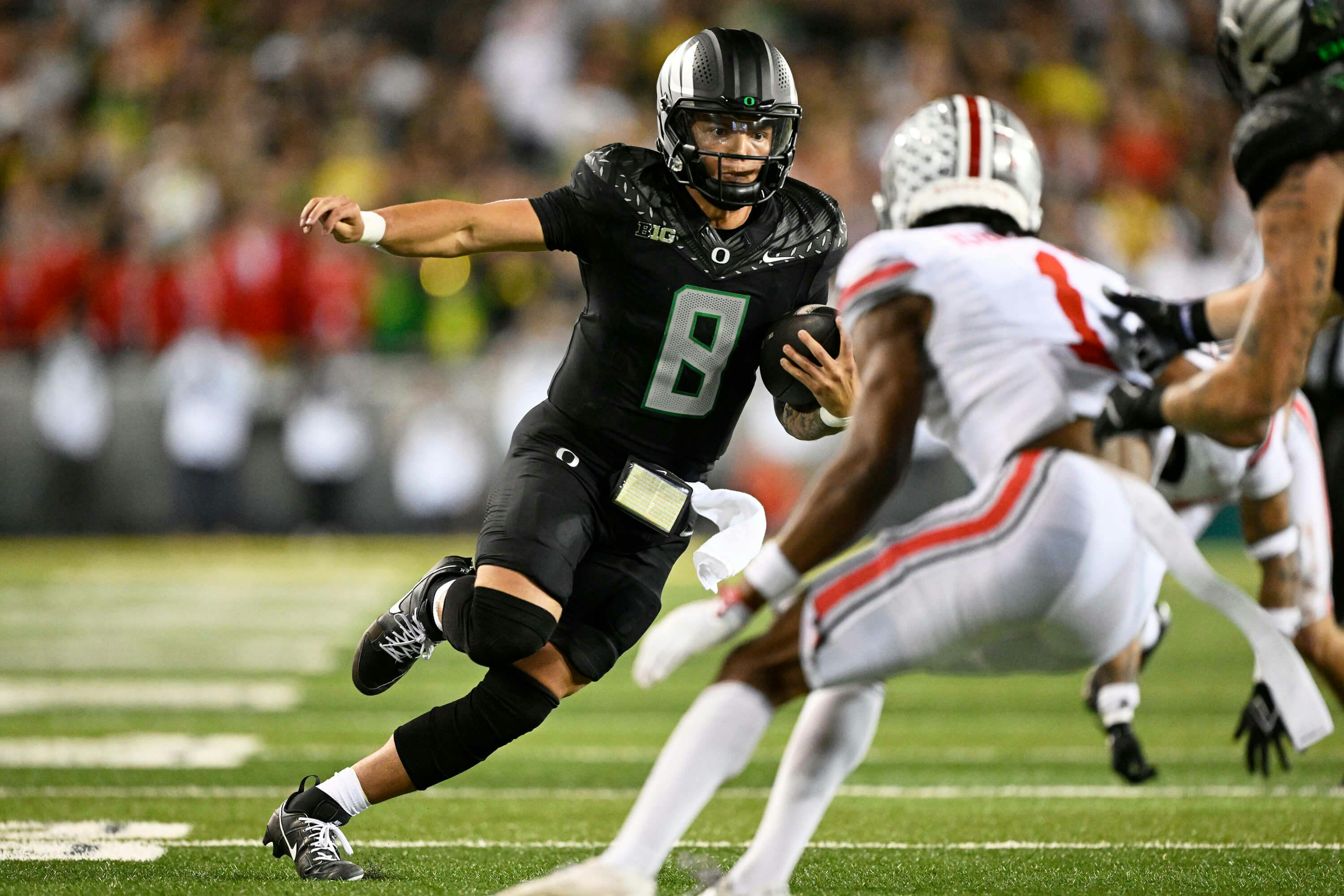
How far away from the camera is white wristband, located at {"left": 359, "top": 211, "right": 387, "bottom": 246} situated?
343 centimetres

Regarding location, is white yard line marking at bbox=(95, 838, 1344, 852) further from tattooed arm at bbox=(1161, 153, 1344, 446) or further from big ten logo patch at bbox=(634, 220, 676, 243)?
tattooed arm at bbox=(1161, 153, 1344, 446)

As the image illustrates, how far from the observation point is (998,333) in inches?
106

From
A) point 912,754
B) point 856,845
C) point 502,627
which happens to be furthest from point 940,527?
point 912,754

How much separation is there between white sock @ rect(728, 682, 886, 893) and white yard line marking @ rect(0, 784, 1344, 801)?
183 cm

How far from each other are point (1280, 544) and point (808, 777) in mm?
1788

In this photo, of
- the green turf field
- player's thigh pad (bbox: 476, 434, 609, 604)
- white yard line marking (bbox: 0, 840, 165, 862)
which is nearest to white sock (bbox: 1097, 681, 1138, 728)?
the green turf field

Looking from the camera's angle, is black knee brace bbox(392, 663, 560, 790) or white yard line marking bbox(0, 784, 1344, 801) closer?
black knee brace bbox(392, 663, 560, 790)

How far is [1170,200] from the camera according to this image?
11.4m

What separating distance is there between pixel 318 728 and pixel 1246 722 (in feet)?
9.62

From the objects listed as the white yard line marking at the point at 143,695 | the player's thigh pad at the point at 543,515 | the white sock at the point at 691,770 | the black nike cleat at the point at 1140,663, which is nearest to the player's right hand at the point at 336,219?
the player's thigh pad at the point at 543,515

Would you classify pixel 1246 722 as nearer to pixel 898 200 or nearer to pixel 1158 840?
pixel 1158 840

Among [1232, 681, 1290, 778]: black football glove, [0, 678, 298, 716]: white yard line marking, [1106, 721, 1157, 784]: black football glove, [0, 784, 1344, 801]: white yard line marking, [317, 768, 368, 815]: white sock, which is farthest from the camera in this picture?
[0, 678, 298, 716]: white yard line marking

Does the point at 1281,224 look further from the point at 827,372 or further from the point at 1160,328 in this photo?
the point at 827,372

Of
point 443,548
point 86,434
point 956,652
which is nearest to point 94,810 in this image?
point 956,652
